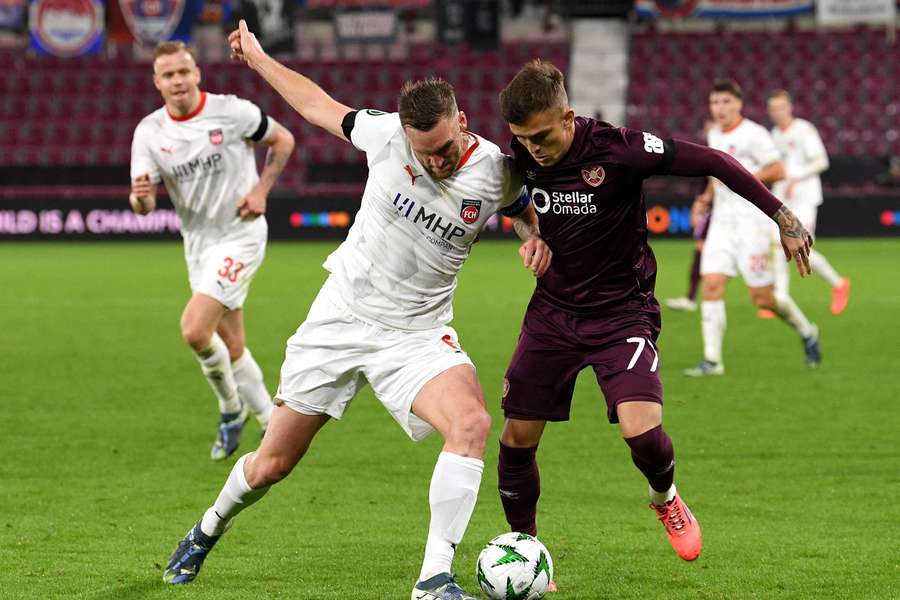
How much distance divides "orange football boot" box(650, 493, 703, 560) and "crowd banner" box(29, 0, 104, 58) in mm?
25103

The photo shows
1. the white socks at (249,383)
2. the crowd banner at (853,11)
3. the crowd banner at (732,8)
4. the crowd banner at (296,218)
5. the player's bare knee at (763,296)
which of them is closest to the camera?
the white socks at (249,383)

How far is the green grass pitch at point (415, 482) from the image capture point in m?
5.23

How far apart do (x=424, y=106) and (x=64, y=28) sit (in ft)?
84.0

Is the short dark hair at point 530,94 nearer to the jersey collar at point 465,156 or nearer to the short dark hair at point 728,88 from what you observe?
the jersey collar at point 465,156

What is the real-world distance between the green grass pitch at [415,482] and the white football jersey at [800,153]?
204 centimetres

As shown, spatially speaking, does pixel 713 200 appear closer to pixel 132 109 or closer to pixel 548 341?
pixel 548 341

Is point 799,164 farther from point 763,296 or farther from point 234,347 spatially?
point 234,347

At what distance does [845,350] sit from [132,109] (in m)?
21.0

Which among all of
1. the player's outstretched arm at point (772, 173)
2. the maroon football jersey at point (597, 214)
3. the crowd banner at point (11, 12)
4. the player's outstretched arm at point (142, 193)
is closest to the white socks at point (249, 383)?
the player's outstretched arm at point (142, 193)

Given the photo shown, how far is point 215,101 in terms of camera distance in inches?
318

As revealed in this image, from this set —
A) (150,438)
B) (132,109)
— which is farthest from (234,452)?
(132,109)

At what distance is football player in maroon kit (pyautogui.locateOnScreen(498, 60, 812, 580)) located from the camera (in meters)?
4.99

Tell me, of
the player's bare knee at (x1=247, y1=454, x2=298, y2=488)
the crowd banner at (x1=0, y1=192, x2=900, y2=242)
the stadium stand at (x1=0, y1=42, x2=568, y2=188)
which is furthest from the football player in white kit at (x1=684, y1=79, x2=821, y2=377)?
the stadium stand at (x1=0, y1=42, x2=568, y2=188)

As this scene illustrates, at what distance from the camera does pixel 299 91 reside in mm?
5223
